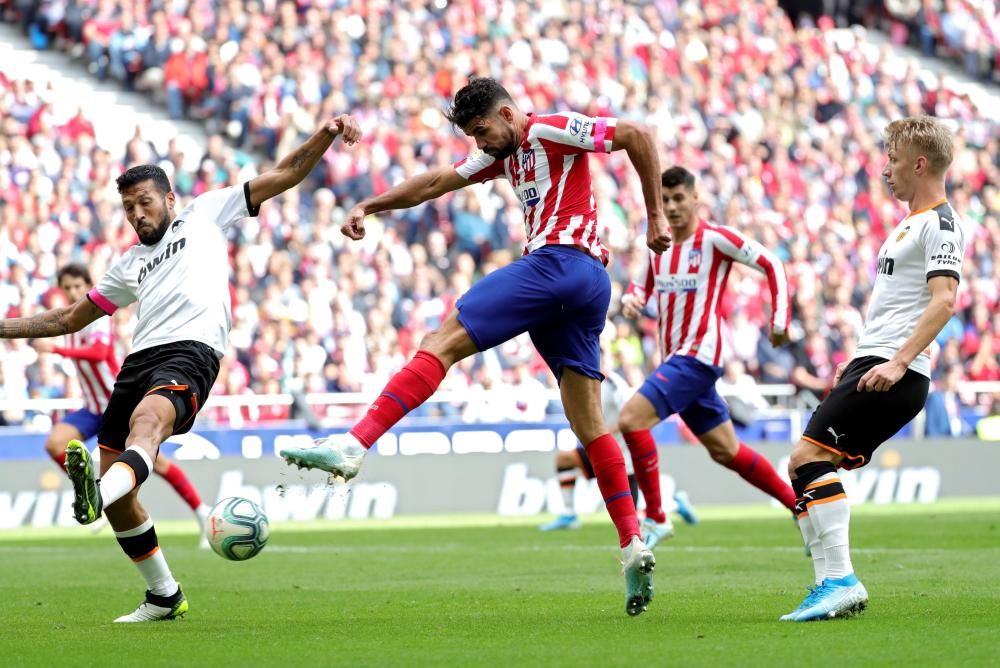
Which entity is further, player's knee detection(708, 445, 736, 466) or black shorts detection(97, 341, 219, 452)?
player's knee detection(708, 445, 736, 466)

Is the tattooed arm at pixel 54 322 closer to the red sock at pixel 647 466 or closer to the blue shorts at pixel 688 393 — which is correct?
the red sock at pixel 647 466

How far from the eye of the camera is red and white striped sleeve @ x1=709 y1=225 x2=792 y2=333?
1180 cm

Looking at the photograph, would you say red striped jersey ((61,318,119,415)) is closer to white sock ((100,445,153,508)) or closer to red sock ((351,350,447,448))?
white sock ((100,445,153,508))

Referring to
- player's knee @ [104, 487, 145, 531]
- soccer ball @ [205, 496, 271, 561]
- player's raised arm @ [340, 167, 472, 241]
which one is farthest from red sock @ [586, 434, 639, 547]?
player's knee @ [104, 487, 145, 531]

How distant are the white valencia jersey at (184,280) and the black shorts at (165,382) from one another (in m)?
0.07

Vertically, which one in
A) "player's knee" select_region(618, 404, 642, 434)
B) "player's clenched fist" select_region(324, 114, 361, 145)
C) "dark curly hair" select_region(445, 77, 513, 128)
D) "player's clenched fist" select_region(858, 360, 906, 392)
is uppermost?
"dark curly hair" select_region(445, 77, 513, 128)

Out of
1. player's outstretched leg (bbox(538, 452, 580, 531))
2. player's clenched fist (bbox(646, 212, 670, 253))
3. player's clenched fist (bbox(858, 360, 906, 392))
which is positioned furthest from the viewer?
player's outstretched leg (bbox(538, 452, 580, 531))

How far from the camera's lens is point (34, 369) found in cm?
1938

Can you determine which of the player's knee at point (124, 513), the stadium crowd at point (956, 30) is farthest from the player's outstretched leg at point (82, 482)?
Answer: the stadium crowd at point (956, 30)

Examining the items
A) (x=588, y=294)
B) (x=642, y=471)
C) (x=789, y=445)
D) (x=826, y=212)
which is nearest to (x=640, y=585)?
(x=588, y=294)

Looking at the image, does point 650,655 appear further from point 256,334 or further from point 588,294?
point 256,334

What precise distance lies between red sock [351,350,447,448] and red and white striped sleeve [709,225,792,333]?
15.6 ft

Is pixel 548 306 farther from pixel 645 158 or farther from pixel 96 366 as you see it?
pixel 96 366

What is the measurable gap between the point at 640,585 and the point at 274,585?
3556mm
